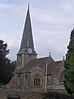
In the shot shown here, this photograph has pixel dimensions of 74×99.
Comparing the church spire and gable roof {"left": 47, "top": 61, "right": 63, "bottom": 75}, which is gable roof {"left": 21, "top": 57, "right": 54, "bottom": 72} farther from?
the church spire

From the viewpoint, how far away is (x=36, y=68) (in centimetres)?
10388

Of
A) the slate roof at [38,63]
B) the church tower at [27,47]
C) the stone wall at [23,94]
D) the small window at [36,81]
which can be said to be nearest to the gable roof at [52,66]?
the slate roof at [38,63]

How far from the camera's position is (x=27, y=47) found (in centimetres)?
11912

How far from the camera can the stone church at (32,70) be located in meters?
101

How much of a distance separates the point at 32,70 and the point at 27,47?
16.2 m

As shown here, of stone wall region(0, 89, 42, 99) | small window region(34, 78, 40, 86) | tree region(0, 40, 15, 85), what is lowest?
stone wall region(0, 89, 42, 99)

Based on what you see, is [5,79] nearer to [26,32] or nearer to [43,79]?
[43,79]

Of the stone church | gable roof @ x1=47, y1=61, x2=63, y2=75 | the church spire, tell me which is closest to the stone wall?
the stone church

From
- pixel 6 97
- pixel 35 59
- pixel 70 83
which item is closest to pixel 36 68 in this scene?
pixel 35 59

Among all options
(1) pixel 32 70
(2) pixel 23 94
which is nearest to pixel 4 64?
(1) pixel 32 70

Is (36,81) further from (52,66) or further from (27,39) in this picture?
(27,39)

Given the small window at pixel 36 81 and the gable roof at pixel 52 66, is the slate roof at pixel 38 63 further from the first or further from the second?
the small window at pixel 36 81

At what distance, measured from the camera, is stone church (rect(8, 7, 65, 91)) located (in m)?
101

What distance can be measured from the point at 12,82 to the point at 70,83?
2535 inches
